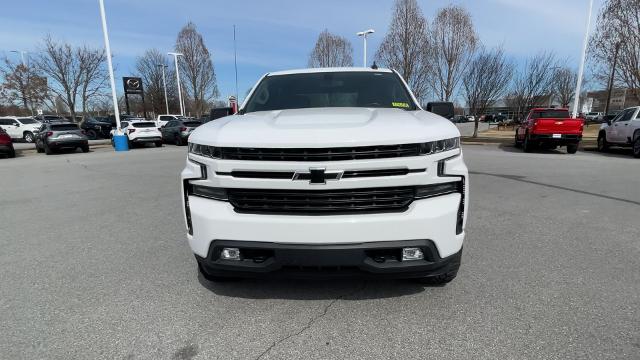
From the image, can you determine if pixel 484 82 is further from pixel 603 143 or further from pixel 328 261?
pixel 328 261

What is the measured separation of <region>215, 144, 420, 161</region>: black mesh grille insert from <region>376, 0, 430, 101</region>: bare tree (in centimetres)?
2259

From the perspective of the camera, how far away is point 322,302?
2.86m

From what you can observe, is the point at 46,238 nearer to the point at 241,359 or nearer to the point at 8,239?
A: the point at 8,239

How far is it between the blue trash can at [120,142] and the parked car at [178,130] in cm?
302

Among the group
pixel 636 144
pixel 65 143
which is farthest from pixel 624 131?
pixel 65 143

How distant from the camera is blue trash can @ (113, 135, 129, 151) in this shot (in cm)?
1984

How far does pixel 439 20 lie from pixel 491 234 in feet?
71.4

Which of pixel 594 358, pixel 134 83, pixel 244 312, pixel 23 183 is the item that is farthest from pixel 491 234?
pixel 134 83

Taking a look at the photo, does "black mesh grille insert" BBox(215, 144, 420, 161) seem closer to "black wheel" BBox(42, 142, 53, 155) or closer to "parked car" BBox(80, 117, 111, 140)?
"black wheel" BBox(42, 142, 53, 155)

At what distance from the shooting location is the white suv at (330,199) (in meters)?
2.34

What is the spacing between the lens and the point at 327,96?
393cm

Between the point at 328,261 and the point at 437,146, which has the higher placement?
the point at 437,146

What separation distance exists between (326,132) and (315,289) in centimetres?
138

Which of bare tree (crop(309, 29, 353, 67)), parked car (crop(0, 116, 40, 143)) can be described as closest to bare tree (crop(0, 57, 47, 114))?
parked car (crop(0, 116, 40, 143))
